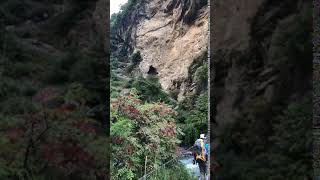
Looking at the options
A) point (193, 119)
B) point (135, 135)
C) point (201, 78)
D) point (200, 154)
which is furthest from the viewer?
point (201, 78)

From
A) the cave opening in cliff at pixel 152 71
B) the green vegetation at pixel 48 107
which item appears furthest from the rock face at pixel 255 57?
the cave opening in cliff at pixel 152 71

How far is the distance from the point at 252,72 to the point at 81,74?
1695 mm

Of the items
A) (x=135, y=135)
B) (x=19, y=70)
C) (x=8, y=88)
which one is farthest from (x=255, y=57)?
(x=135, y=135)

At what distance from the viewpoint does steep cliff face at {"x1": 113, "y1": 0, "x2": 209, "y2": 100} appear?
14523mm

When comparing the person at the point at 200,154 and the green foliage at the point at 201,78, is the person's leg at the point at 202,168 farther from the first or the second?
the green foliage at the point at 201,78

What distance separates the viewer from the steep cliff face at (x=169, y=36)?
14523mm

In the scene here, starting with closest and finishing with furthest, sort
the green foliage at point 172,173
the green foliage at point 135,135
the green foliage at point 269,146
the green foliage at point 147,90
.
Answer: the green foliage at point 269,146 → the green foliage at point 135,135 → the green foliage at point 172,173 → the green foliage at point 147,90

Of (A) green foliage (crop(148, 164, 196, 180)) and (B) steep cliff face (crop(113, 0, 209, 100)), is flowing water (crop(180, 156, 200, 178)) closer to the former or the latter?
(A) green foliage (crop(148, 164, 196, 180))

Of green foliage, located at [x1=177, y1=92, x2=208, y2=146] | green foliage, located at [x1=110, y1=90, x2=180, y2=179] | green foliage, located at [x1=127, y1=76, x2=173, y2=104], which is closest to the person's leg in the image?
green foliage, located at [x1=110, y1=90, x2=180, y2=179]

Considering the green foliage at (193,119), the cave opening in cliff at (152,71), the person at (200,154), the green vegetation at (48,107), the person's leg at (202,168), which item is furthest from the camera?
the cave opening in cliff at (152,71)

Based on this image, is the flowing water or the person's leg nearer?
the person's leg

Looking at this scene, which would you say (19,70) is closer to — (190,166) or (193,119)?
(190,166)

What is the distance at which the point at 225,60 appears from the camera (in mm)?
4645

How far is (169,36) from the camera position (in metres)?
15.5
